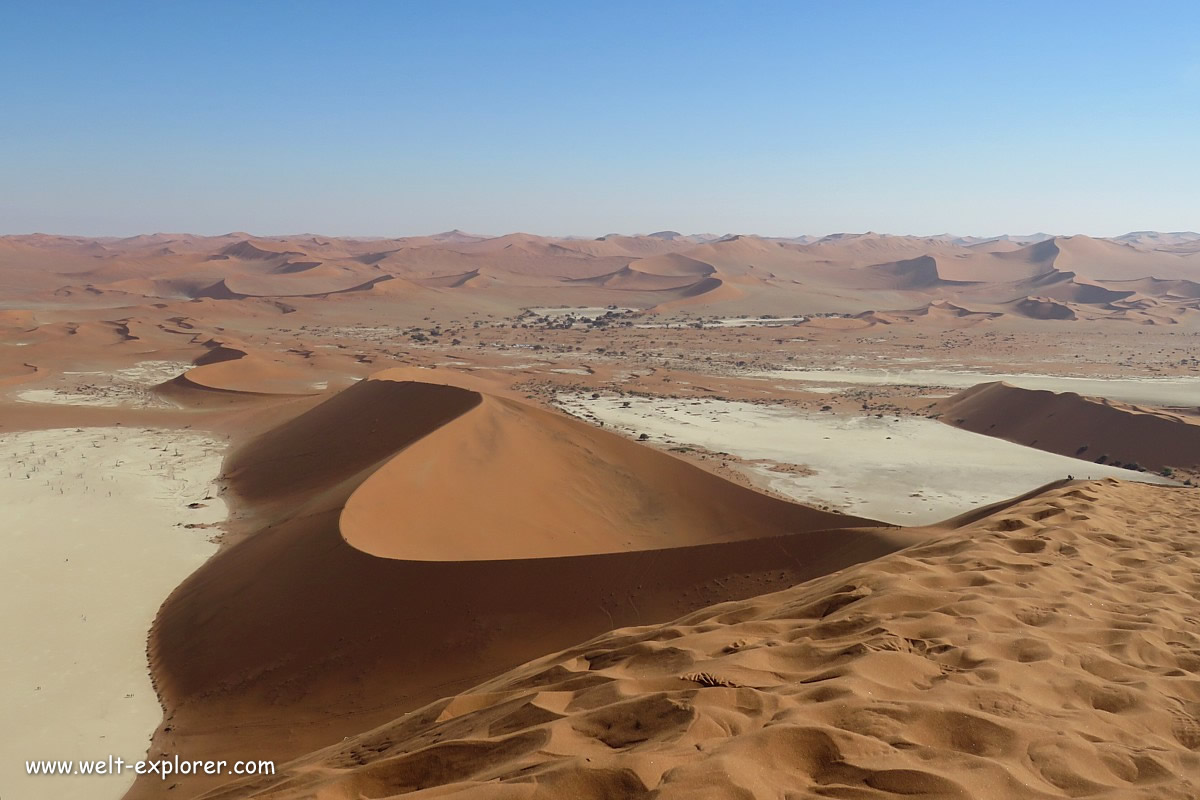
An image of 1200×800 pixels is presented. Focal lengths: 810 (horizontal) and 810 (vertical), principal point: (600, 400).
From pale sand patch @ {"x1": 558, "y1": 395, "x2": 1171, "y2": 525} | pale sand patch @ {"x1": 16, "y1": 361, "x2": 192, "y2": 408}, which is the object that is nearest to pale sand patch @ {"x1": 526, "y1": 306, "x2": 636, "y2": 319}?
pale sand patch @ {"x1": 16, "y1": 361, "x2": 192, "y2": 408}

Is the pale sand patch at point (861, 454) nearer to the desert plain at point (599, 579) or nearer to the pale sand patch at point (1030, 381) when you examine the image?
the desert plain at point (599, 579)

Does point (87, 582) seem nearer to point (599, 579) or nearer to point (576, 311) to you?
point (599, 579)

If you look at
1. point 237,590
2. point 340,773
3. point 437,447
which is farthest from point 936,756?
point 437,447

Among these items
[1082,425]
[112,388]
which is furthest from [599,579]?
[112,388]

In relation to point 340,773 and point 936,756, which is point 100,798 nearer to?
point 340,773

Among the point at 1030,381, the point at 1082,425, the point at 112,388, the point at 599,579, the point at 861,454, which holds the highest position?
the point at 599,579

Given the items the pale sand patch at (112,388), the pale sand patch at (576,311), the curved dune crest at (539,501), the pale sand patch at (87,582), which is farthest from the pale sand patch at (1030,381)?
the pale sand patch at (576,311)
